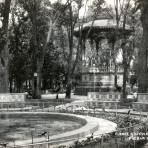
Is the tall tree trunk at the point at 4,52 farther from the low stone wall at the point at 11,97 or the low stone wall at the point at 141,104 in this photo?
the low stone wall at the point at 141,104

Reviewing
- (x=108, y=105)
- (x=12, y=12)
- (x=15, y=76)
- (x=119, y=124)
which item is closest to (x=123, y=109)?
(x=108, y=105)

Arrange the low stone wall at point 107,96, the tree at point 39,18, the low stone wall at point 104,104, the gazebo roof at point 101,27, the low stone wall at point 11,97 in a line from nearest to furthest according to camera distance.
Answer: the low stone wall at point 104,104
the low stone wall at point 11,97
the low stone wall at point 107,96
the tree at point 39,18
the gazebo roof at point 101,27

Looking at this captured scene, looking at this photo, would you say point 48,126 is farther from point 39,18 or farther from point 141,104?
point 39,18

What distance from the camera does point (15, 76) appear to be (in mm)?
50062

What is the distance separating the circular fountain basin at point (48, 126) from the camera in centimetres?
1455

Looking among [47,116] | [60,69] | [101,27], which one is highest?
[101,27]

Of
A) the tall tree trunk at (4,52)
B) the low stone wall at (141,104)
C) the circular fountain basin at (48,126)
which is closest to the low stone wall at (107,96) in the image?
the low stone wall at (141,104)

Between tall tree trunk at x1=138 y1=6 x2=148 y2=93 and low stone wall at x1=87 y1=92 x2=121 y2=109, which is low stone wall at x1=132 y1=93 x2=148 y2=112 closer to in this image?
tall tree trunk at x1=138 y1=6 x2=148 y2=93

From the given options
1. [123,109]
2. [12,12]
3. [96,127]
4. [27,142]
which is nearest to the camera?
[27,142]

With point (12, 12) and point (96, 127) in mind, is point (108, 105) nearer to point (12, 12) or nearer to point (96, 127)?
point (96, 127)

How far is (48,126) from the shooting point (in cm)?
1931

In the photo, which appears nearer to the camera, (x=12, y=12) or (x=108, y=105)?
(x=108, y=105)

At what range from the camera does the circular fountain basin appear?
47.7 ft

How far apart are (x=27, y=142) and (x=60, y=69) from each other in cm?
4430
